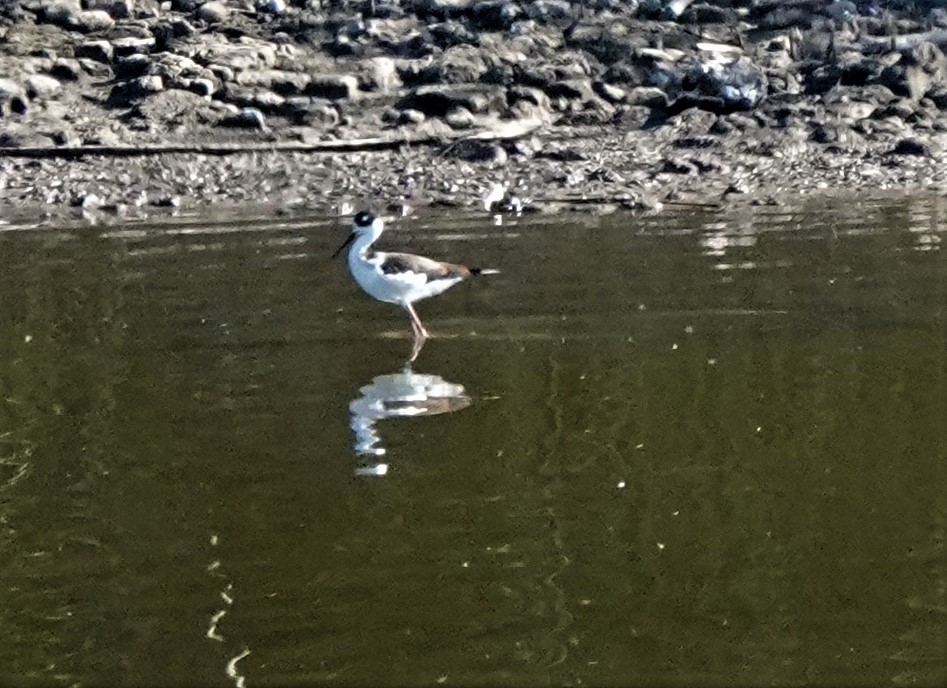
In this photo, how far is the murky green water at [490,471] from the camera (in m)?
6.21

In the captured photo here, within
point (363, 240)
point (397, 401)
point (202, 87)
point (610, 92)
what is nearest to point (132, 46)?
point (202, 87)

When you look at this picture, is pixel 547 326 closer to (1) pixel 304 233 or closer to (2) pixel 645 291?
(2) pixel 645 291

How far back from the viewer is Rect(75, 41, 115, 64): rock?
687 inches

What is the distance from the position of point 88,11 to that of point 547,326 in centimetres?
918

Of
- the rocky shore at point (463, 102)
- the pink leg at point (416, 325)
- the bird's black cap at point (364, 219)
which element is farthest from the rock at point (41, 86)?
the pink leg at point (416, 325)

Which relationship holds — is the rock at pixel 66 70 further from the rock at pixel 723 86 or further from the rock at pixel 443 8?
the rock at pixel 723 86

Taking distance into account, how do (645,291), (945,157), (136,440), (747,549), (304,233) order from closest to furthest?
(747,549) → (136,440) → (645,291) → (304,233) → (945,157)

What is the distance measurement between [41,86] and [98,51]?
829 millimetres

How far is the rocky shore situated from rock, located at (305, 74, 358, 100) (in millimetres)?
18

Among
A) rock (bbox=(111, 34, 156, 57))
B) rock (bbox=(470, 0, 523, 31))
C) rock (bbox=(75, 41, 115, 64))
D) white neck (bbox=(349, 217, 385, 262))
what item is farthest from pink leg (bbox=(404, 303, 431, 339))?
rock (bbox=(75, 41, 115, 64))

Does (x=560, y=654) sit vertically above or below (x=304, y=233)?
above

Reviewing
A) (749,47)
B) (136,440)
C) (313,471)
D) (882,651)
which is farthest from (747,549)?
(749,47)

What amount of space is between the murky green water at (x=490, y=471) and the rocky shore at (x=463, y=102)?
2.69 meters

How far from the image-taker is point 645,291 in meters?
11.3
